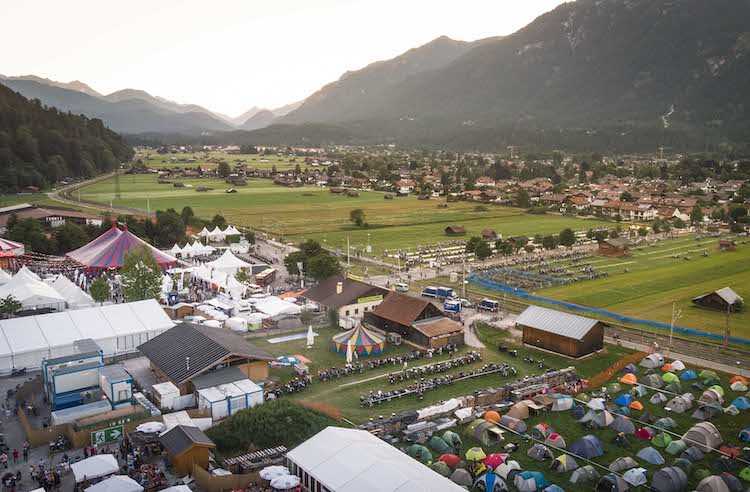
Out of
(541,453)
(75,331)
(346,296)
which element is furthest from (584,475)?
(75,331)

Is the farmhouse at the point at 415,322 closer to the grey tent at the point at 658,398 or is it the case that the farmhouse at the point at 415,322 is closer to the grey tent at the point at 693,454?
the grey tent at the point at 658,398

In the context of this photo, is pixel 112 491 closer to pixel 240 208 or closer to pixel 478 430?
pixel 478 430

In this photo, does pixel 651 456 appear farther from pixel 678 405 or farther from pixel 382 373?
pixel 382 373

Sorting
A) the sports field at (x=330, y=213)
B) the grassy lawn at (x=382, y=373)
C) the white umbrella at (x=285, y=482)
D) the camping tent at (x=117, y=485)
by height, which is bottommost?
the sports field at (x=330, y=213)

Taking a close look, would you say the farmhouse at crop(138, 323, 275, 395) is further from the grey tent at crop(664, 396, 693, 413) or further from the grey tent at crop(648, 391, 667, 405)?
the grey tent at crop(664, 396, 693, 413)

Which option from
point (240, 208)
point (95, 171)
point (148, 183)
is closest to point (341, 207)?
point (240, 208)

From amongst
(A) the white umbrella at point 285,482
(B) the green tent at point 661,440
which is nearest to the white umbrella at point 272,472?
(A) the white umbrella at point 285,482

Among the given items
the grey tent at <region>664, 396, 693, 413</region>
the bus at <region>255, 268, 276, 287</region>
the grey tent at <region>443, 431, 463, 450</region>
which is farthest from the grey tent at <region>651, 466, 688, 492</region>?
the bus at <region>255, 268, 276, 287</region>
